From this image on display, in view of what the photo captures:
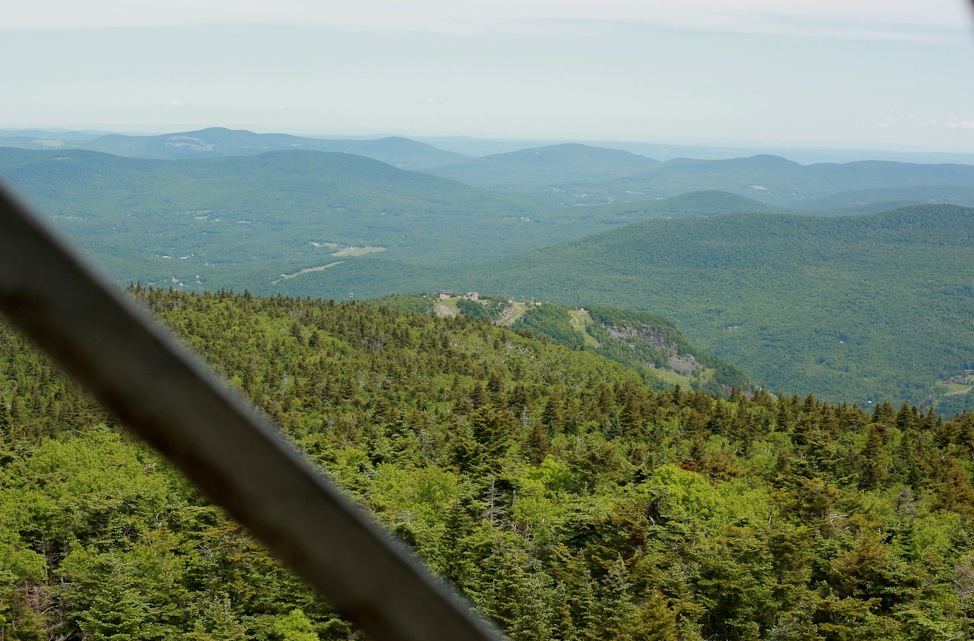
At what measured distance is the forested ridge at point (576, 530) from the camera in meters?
14.3

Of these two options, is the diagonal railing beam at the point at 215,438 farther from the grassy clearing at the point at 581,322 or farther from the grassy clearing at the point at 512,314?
the grassy clearing at the point at 581,322

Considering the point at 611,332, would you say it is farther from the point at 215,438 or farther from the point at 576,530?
the point at 215,438

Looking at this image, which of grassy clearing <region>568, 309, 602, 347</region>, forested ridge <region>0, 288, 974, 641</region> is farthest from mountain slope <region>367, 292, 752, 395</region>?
forested ridge <region>0, 288, 974, 641</region>

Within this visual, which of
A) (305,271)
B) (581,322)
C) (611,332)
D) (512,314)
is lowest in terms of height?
(611,332)

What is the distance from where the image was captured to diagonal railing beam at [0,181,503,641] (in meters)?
0.61

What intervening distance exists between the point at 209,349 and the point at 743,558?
45594mm

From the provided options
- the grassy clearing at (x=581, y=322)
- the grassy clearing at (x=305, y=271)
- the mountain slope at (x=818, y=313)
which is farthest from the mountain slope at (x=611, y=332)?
the grassy clearing at (x=305, y=271)

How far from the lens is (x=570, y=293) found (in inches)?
7018

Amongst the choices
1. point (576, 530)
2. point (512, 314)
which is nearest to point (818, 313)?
point (512, 314)

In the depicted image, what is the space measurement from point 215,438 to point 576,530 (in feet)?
61.1

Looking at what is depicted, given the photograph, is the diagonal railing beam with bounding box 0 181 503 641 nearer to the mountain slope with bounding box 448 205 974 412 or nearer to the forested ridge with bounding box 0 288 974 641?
the forested ridge with bounding box 0 288 974 641

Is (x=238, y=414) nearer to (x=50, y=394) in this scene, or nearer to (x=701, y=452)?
(x=701, y=452)

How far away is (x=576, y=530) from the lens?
726 inches

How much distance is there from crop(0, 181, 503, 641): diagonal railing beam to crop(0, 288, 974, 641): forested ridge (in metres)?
0.04
